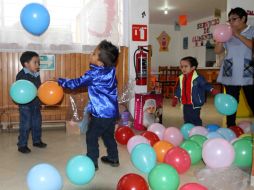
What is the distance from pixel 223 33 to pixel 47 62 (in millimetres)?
2139

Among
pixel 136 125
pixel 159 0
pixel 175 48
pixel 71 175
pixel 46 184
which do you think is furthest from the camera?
pixel 175 48

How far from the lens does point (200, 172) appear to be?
227 cm

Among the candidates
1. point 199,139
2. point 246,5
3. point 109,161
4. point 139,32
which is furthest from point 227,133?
point 246,5

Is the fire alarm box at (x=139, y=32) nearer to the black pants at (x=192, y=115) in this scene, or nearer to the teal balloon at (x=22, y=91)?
the black pants at (x=192, y=115)

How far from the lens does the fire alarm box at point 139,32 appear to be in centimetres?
425

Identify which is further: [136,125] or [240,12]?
[136,125]

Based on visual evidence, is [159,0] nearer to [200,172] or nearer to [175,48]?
[175,48]

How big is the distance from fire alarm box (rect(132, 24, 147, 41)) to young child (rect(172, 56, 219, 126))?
1.22 meters

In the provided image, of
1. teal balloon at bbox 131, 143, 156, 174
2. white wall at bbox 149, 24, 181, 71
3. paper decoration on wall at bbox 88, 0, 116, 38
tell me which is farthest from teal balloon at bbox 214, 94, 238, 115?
white wall at bbox 149, 24, 181, 71

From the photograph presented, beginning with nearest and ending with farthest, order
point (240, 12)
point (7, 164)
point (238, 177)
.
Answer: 1. point (238, 177)
2. point (7, 164)
3. point (240, 12)

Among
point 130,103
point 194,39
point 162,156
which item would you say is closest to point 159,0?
point 194,39

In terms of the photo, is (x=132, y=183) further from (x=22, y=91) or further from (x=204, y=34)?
(x=204, y=34)

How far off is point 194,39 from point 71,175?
8.62 meters

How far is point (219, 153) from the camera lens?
218 centimetres
